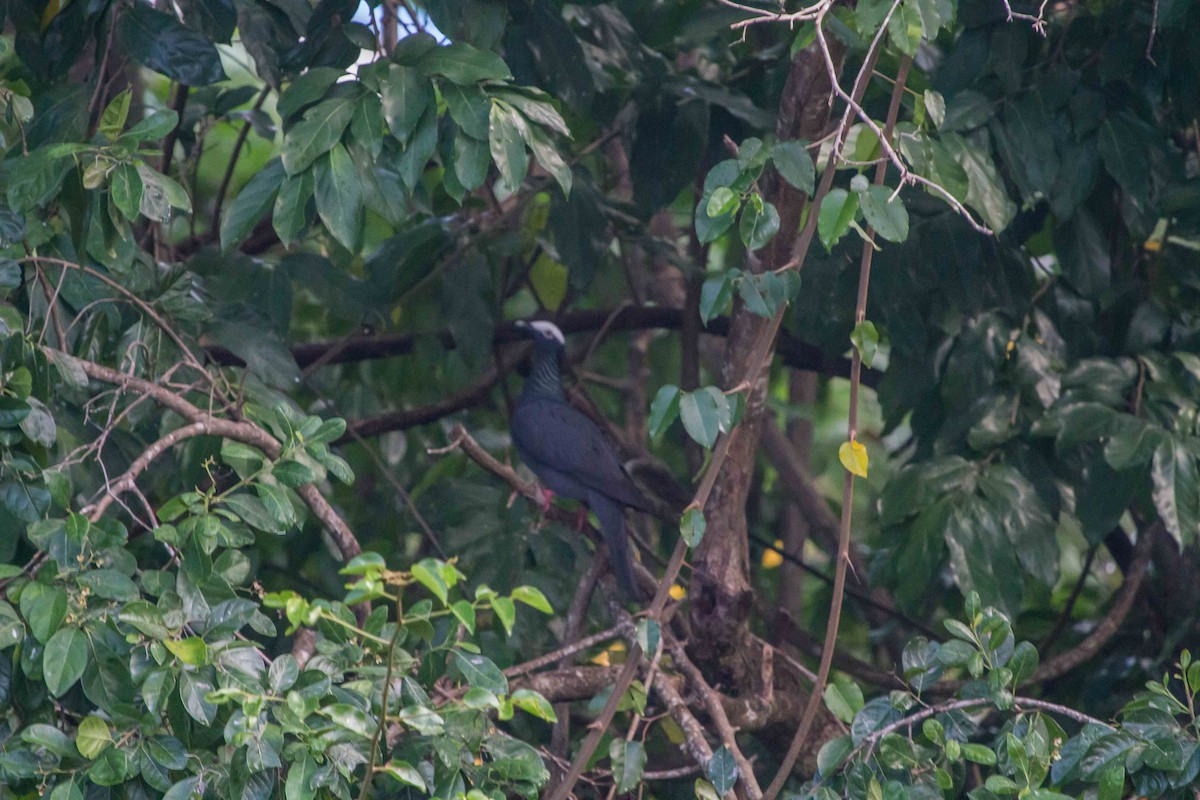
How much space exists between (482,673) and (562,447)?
266 cm

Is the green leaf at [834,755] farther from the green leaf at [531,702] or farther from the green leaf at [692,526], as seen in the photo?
the green leaf at [531,702]

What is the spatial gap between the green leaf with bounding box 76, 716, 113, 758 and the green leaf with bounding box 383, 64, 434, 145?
124 cm

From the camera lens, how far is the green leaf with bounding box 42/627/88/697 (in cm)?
196

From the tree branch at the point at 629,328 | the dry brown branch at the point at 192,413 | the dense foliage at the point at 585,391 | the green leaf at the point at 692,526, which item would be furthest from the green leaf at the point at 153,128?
the tree branch at the point at 629,328

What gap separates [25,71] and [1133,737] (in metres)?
3.26

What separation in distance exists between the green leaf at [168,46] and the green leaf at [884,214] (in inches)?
65.3

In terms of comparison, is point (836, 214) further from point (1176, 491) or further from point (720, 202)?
point (1176, 491)

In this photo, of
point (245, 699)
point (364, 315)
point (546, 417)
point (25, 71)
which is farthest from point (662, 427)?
point (546, 417)

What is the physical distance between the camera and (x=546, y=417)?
15.8 feet

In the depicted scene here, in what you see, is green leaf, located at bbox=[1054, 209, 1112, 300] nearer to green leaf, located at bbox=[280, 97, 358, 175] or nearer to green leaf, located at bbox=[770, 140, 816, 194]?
green leaf, located at bbox=[770, 140, 816, 194]

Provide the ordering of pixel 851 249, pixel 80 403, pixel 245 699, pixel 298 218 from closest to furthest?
1. pixel 245 699
2. pixel 298 218
3. pixel 80 403
4. pixel 851 249

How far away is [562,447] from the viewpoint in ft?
15.2

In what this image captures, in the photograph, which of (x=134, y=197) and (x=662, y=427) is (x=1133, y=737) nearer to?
(x=662, y=427)

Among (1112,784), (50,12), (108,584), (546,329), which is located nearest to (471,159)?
(108,584)
